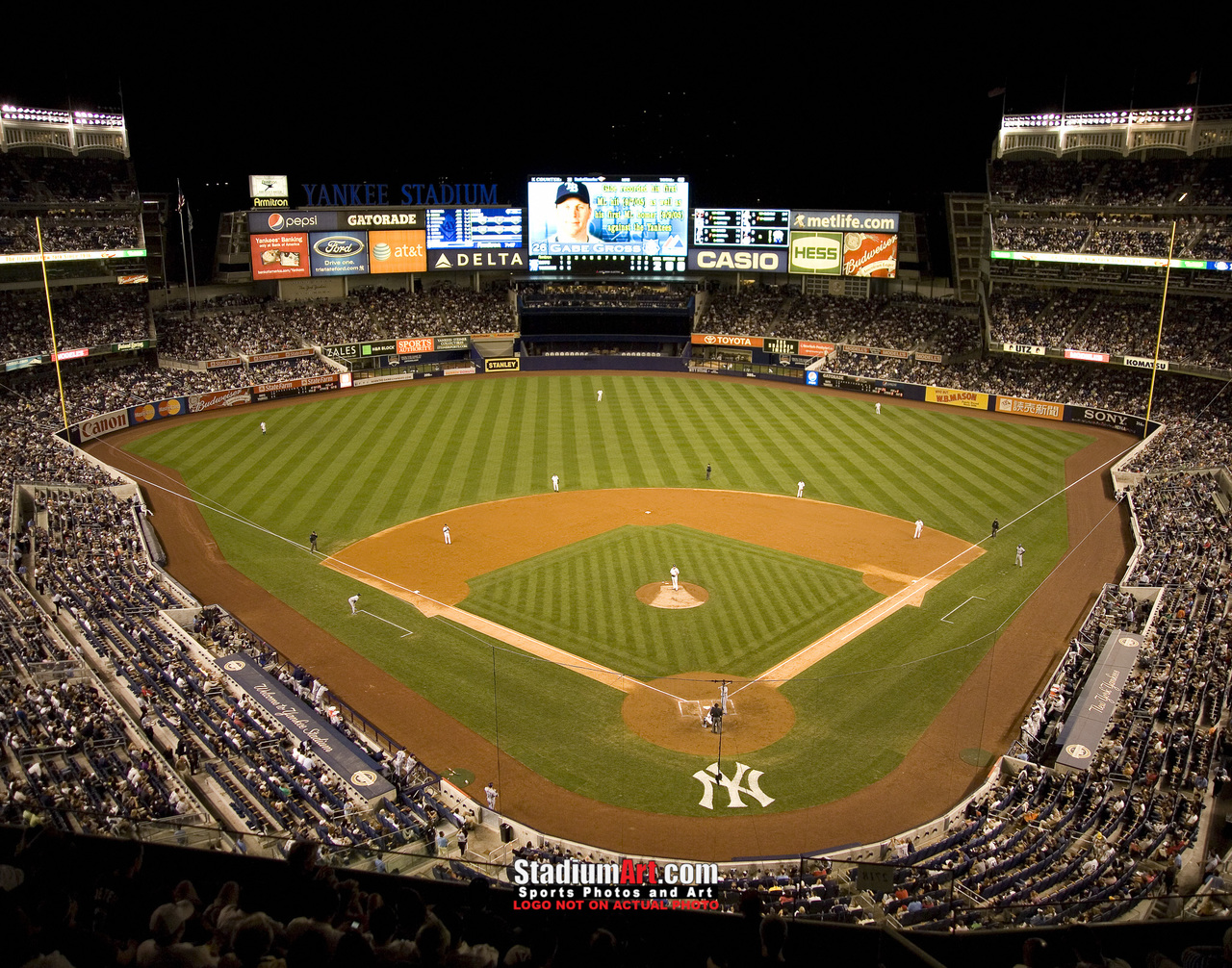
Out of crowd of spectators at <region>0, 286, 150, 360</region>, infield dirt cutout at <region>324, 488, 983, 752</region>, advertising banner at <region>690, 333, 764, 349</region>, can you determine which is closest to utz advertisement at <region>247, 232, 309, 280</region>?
crowd of spectators at <region>0, 286, 150, 360</region>

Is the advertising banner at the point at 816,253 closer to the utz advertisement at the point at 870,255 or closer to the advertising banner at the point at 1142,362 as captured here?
the utz advertisement at the point at 870,255

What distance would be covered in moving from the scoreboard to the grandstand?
16.8 feet

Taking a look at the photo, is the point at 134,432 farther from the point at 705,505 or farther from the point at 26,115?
the point at 705,505

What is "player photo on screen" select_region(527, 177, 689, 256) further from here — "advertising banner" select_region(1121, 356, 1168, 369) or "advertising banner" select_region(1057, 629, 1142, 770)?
"advertising banner" select_region(1057, 629, 1142, 770)

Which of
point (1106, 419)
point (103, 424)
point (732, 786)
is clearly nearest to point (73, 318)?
point (103, 424)

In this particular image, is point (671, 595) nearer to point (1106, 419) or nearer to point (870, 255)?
point (1106, 419)

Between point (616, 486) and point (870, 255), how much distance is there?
33283 mm

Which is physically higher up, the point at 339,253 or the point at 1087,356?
the point at 339,253

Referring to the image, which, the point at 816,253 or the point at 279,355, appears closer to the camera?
the point at 279,355

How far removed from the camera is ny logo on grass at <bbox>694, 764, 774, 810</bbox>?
19922 millimetres

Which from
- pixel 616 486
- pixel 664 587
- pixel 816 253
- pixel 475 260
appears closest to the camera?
pixel 664 587

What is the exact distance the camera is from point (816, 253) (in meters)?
65.7

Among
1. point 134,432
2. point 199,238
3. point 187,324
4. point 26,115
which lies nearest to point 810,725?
point 134,432

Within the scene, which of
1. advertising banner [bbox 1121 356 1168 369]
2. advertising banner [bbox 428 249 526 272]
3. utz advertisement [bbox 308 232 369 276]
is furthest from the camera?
advertising banner [bbox 428 249 526 272]
